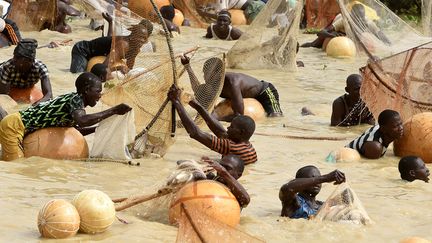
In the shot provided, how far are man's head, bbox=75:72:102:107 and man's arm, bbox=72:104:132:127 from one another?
5.5 inches

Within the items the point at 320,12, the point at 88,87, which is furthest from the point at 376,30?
the point at 320,12

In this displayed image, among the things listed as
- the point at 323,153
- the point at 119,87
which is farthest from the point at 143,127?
the point at 323,153

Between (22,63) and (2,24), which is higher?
(22,63)

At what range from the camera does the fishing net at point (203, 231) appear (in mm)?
6410

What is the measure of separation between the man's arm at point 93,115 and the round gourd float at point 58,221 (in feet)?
7.66

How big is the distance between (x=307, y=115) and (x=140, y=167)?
13.4ft

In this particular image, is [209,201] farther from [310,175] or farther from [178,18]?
[178,18]

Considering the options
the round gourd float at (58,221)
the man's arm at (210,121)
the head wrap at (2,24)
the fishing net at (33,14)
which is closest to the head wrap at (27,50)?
the man's arm at (210,121)

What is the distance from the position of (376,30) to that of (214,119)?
3.40 m

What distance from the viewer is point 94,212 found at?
7246 millimetres

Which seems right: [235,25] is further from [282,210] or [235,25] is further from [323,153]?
[282,210]

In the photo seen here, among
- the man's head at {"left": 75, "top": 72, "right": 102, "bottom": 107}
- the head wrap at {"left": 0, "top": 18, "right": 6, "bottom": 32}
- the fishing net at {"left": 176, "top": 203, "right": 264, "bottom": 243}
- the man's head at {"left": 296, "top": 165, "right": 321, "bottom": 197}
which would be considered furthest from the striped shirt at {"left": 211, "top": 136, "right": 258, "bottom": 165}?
the head wrap at {"left": 0, "top": 18, "right": 6, "bottom": 32}

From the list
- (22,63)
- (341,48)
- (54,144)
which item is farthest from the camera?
(341,48)

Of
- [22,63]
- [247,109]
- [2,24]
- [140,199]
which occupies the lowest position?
[2,24]
